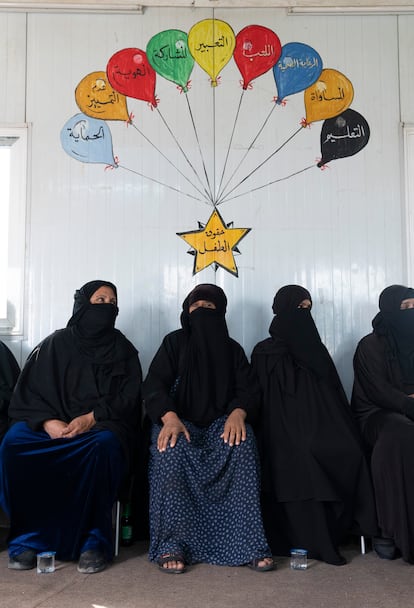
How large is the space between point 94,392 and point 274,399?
824 millimetres

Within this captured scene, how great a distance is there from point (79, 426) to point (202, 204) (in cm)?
159

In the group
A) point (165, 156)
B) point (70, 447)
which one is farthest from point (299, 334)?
point (165, 156)

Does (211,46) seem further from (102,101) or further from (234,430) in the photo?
(234,430)

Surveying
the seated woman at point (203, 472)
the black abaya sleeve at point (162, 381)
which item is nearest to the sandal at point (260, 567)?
the seated woman at point (203, 472)

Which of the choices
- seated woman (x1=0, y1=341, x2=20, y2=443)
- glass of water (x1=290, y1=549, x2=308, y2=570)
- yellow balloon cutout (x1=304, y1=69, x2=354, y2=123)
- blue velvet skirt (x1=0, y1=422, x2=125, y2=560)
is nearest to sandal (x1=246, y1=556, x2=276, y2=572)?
glass of water (x1=290, y1=549, x2=308, y2=570)

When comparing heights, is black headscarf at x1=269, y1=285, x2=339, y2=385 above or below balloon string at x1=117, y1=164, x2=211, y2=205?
below

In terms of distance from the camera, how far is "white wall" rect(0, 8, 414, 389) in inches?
139

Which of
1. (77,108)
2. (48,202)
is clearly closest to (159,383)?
(48,202)

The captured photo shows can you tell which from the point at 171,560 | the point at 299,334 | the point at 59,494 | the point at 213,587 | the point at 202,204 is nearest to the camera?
the point at 213,587

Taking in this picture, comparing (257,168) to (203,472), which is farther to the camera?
(257,168)

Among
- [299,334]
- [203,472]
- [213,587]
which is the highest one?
[299,334]

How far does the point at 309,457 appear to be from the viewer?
2.55m

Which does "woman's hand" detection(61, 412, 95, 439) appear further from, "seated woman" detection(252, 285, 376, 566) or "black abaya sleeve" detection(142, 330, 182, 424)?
"seated woman" detection(252, 285, 376, 566)

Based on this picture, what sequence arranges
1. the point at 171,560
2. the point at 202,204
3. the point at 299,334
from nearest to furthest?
1. the point at 171,560
2. the point at 299,334
3. the point at 202,204
